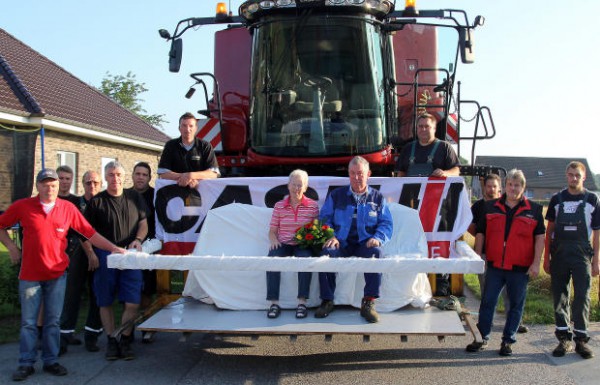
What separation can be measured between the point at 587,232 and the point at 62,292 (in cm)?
503

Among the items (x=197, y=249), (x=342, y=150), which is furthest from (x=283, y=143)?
(x=197, y=249)

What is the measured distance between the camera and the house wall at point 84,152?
16266 mm

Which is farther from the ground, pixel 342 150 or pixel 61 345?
pixel 342 150

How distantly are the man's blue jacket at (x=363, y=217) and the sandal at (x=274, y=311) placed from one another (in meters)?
0.81

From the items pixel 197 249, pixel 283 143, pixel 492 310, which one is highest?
pixel 283 143

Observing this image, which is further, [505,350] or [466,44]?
[466,44]

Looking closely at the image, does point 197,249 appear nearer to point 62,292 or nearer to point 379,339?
point 62,292

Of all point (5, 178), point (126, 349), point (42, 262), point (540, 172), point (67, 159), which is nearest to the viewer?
point (42, 262)

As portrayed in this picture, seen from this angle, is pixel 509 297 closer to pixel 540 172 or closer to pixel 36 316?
pixel 36 316

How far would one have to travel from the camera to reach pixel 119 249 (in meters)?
5.23

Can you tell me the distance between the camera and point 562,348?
5844 mm

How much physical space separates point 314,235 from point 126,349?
2162 millimetres

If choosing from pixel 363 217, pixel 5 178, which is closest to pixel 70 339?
pixel 363 217

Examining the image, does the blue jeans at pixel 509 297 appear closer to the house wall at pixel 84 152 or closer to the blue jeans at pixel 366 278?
the blue jeans at pixel 366 278
